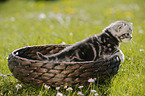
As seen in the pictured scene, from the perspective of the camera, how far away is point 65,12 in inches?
245

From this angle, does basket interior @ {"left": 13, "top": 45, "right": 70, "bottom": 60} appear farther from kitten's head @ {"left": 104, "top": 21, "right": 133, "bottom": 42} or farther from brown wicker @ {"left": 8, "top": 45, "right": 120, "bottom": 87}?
kitten's head @ {"left": 104, "top": 21, "right": 133, "bottom": 42}

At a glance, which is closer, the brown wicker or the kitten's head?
the brown wicker

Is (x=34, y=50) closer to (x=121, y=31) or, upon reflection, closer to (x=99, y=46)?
(x=99, y=46)

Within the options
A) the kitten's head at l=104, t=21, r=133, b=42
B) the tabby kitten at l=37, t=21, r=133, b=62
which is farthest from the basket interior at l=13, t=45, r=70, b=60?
the kitten's head at l=104, t=21, r=133, b=42

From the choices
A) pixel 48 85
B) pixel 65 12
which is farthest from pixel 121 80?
pixel 65 12

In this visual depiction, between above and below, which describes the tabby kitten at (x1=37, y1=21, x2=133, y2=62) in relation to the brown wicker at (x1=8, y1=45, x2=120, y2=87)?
above

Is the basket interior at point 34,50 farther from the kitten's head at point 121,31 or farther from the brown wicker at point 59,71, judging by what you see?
the kitten's head at point 121,31

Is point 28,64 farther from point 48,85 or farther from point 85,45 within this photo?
point 85,45

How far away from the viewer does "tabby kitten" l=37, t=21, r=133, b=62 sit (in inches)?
84.3

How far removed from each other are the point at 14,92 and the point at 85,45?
37.8 inches

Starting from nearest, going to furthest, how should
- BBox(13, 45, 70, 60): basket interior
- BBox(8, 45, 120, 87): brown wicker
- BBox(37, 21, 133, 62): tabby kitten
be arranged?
1. BBox(8, 45, 120, 87): brown wicker
2. BBox(37, 21, 133, 62): tabby kitten
3. BBox(13, 45, 70, 60): basket interior

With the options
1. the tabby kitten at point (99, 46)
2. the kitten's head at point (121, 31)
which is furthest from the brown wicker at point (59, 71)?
the kitten's head at point (121, 31)

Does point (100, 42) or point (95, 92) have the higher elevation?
point (100, 42)

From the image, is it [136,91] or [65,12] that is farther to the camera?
[65,12]
